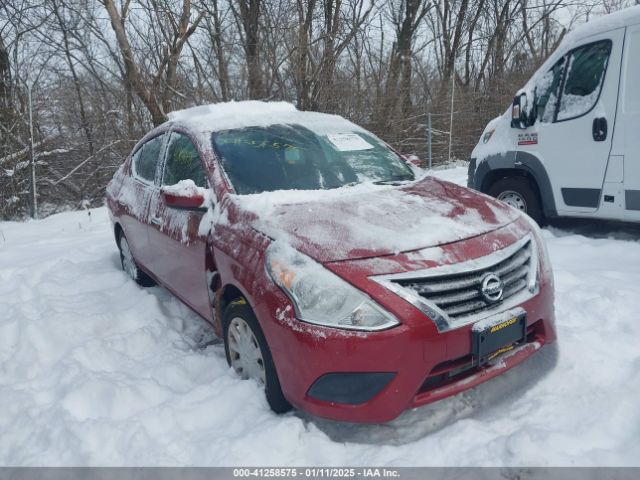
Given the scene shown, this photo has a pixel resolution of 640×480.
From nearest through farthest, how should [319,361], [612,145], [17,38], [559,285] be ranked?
[319,361]
[559,285]
[612,145]
[17,38]

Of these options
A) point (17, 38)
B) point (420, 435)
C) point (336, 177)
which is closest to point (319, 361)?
point (420, 435)

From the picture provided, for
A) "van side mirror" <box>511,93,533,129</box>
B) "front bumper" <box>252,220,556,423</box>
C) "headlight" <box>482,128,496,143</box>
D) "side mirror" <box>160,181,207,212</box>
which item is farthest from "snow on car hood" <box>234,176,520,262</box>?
"headlight" <box>482,128,496,143</box>

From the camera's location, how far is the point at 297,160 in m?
3.27

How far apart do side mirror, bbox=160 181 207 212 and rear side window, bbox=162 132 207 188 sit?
0.15 meters

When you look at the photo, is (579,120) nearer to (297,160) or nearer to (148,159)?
(297,160)

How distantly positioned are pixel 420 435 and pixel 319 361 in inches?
24.1

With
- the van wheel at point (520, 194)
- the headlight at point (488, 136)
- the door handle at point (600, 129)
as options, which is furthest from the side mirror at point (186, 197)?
the headlight at point (488, 136)

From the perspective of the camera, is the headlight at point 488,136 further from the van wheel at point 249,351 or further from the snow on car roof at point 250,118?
the van wheel at point 249,351

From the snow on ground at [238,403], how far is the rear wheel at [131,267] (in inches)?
22.0

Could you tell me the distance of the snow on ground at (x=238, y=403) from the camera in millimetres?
2186

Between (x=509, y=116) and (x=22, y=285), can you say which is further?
(x=509, y=116)

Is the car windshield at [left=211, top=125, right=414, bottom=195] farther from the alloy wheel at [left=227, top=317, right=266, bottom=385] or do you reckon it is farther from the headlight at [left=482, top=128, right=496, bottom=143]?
the headlight at [left=482, top=128, right=496, bottom=143]

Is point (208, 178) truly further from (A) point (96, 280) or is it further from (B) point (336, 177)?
(A) point (96, 280)

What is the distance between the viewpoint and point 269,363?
240 cm
